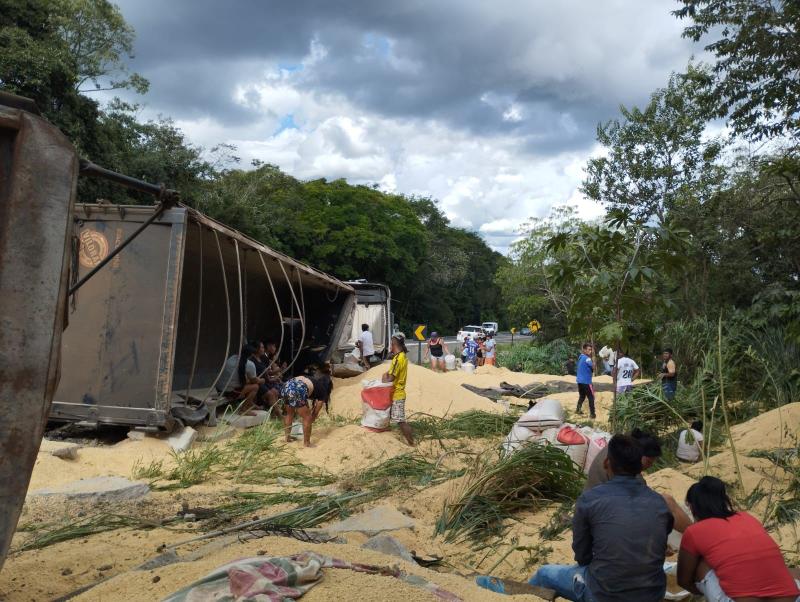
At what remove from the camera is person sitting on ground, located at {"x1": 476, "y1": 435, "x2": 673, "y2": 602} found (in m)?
3.12

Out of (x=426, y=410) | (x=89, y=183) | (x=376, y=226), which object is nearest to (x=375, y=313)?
(x=426, y=410)

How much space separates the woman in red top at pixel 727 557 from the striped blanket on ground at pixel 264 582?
1169 millimetres

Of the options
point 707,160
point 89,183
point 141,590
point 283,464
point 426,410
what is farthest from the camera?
point 707,160

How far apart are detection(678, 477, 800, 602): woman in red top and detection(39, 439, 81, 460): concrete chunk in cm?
567

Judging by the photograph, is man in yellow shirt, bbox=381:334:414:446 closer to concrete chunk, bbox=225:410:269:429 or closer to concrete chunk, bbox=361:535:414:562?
concrete chunk, bbox=225:410:269:429

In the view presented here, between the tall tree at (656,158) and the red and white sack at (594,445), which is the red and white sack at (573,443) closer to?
the red and white sack at (594,445)

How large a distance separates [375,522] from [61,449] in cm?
360

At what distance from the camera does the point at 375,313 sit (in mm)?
16219

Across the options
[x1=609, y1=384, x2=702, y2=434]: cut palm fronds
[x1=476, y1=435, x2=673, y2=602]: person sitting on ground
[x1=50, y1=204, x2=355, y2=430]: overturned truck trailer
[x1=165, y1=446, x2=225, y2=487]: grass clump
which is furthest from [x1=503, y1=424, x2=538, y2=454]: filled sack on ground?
[x1=50, y1=204, x2=355, y2=430]: overturned truck trailer

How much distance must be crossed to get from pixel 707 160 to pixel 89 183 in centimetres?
1568

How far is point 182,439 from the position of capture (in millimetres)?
7441

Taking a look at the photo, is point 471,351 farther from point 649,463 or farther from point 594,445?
point 649,463

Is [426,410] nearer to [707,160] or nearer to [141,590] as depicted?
[141,590]

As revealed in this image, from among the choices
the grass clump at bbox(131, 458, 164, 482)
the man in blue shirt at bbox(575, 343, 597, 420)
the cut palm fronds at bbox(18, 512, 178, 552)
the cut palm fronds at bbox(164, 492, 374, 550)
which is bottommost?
the cut palm fronds at bbox(18, 512, 178, 552)
